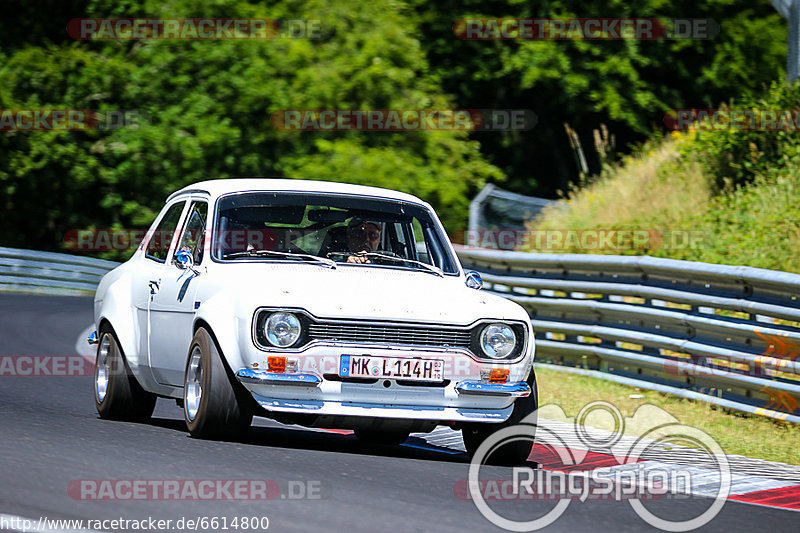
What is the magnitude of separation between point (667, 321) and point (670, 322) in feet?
0.14

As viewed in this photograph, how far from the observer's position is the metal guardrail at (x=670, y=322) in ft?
35.2

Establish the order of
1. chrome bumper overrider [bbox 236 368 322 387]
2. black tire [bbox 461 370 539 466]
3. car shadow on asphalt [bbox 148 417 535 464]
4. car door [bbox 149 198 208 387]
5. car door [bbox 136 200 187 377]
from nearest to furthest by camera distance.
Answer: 1. chrome bumper overrider [bbox 236 368 322 387]
2. black tire [bbox 461 370 539 466]
3. car shadow on asphalt [bbox 148 417 535 464]
4. car door [bbox 149 198 208 387]
5. car door [bbox 136 200 187 377]

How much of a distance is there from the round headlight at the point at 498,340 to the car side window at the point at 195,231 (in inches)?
81.8

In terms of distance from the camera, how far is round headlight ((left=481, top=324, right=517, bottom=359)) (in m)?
8.41

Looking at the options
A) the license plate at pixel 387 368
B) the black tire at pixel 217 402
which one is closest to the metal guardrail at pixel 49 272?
the black tire at pixel 217 402

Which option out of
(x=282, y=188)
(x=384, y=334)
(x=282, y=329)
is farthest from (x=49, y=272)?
(x=384, y=334)

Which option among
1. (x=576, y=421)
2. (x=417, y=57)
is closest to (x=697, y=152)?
(x=576, y=421)

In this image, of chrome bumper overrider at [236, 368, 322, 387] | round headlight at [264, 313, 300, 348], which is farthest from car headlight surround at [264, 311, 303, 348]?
chrome bumper overrider at [236, 368, 322, 387]

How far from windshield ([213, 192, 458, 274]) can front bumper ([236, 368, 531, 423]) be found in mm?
1263

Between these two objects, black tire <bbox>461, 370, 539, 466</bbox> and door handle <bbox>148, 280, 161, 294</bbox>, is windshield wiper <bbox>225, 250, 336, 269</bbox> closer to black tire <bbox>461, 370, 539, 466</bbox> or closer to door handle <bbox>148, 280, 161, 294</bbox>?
door handle <bbox>148, 280, 161, 294</bbox>

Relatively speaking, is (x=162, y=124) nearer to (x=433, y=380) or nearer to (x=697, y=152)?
(x=697, y=152)

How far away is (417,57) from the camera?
31.7 m

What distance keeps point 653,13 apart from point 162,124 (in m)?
12.3

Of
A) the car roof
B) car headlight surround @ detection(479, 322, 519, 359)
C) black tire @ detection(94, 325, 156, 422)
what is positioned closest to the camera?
car headlight surround @ detection(479, 322, 519, 359)
